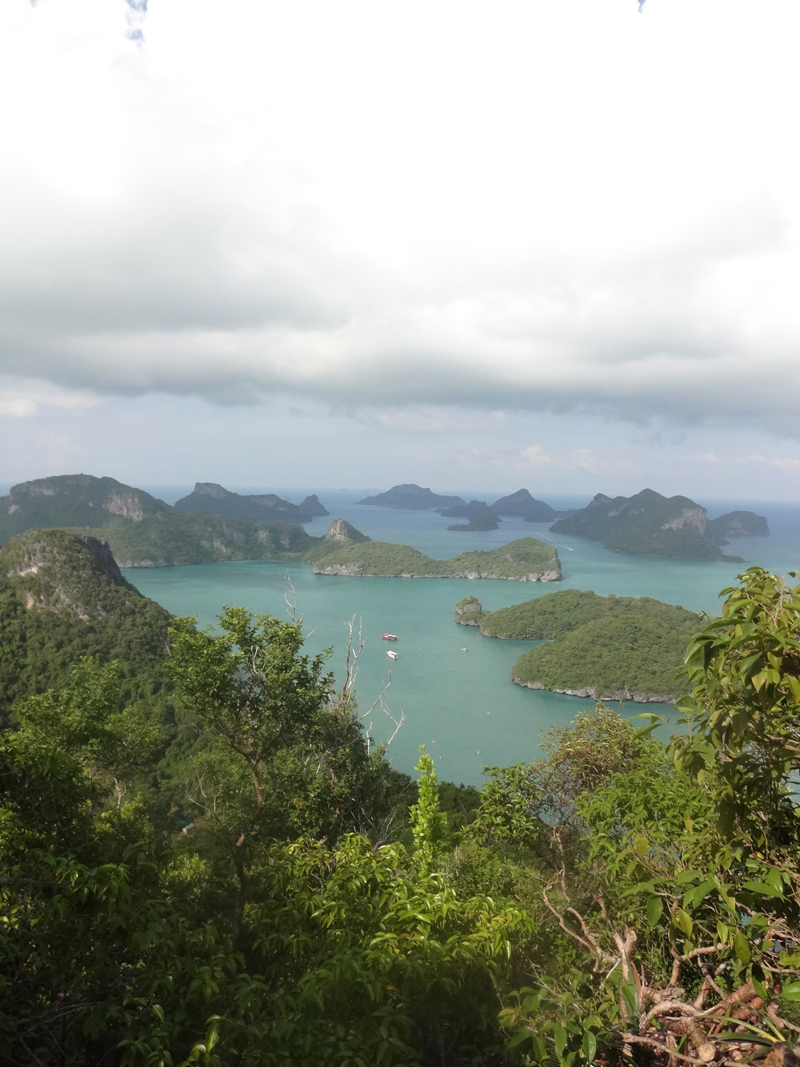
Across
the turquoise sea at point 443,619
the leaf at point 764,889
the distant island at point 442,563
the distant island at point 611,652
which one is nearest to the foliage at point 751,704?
the leaf at point 764,889

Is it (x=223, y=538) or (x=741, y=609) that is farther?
(x=223, y=538)

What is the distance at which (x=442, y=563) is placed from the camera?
90188 millimetres

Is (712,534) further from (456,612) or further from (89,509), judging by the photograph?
(89,509)

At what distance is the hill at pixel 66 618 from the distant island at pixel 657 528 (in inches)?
4022

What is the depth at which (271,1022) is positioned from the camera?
189 cm

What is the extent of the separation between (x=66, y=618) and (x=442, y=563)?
60.9 meters

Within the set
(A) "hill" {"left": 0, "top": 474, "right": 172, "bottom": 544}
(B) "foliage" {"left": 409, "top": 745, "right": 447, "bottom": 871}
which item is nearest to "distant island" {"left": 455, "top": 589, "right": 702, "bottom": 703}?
(B) "foliage" {"left": 409, "top": 745, "right": 447, "bottom": 871}

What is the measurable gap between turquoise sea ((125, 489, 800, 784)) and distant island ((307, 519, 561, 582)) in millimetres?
2945

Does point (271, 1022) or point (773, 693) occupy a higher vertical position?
point (773, 693)

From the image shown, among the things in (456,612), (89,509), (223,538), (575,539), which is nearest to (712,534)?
(575,539)

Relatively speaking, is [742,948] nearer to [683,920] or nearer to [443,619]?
[683,920]

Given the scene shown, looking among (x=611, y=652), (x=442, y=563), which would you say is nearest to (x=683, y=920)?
(x=611, y=652)

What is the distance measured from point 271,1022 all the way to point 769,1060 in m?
1.51

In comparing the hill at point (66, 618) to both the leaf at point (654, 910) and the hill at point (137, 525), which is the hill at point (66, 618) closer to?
the leaf at point (654, 910)
